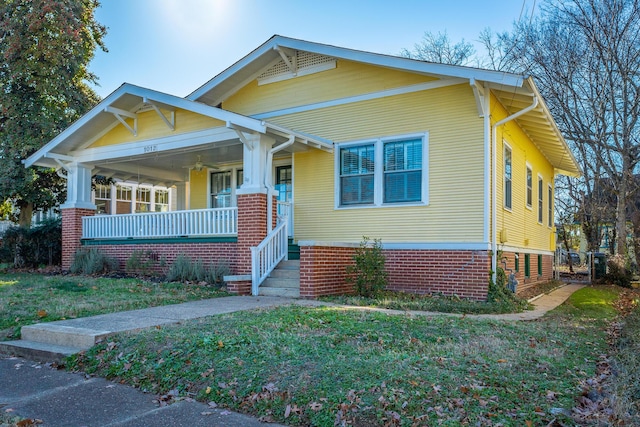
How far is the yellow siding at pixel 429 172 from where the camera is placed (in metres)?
10.6

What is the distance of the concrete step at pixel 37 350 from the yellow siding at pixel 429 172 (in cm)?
691

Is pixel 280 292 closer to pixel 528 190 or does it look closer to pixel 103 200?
pixel 528 190

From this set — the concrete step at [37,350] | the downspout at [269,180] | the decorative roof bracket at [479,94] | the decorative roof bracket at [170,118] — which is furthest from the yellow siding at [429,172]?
the concrete step at [37,350]

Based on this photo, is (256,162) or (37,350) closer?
(37,350)

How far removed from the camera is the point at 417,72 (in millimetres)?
10922

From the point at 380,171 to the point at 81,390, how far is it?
796 cm

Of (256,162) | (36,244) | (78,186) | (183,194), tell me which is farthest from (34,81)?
(256,162)

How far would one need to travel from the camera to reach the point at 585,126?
2003 cm

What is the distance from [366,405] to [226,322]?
3201 mm

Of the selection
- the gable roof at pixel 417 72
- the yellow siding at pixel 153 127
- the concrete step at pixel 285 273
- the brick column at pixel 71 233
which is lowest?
the concrete step at pixel 285 273

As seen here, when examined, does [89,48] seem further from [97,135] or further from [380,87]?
[380,87]

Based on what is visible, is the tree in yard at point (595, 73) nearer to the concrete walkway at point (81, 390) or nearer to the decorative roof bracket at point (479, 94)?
the decorative roof bracket at point (479, 94)

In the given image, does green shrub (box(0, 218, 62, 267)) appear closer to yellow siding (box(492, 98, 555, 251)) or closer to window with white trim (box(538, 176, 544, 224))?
yellow siding (box(492, 98, 555, 251))

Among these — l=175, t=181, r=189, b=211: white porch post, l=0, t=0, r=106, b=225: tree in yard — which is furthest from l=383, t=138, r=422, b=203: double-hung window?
l=0, t=0, r=106, b=225: tree in yard
